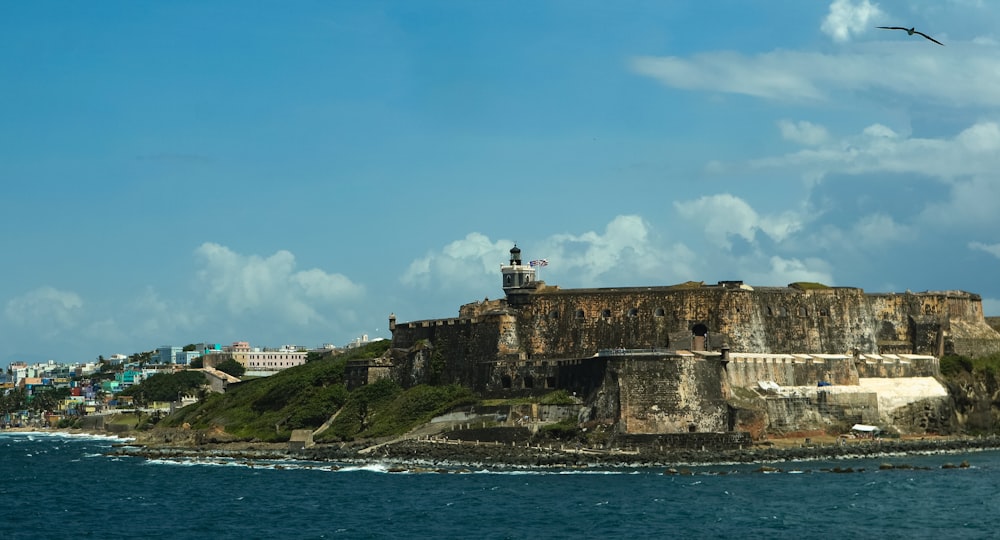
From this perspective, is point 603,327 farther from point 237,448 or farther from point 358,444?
point 237,448

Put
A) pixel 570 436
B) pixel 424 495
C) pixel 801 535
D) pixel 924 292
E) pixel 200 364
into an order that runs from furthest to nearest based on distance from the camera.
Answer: pixel 200 364, pixel 924 292, pixel 570 436, pixel 424 495, pixel 801 535

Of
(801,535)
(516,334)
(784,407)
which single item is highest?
(516,334)

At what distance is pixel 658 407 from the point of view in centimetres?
7200

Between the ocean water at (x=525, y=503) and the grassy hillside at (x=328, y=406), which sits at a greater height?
the grassy hillside at (x=328, y=406)

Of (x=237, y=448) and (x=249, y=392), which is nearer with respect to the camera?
(x=237, y=448)

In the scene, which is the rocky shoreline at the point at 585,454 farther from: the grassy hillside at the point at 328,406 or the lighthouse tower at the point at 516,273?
the lighthouse tower at the point at 516,273

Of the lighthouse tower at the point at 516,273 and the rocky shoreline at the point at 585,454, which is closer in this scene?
the rocky shoreline at the point at 585,454

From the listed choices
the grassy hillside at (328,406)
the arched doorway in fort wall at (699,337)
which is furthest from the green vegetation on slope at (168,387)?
the arched doorway in fort wall at (699,337)

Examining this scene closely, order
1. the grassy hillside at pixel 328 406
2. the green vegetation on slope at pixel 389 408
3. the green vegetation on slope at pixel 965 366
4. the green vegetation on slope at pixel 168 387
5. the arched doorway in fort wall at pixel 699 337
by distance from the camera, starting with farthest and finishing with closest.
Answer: the green vegetation on slope at pixel 168 387 → the green vegetation on slope at pixel 965 366 → the grassy hillside at pixel 328 406 → the green vegetation on slope at pixel 389 408 → the arched doorway in fort wall at pixel 699 337

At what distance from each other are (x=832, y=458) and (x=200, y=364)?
12996cm

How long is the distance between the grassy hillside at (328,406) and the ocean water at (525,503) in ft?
32.7

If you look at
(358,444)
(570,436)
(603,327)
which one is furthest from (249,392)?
(570,436)

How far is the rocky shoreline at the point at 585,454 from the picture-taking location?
69.0m

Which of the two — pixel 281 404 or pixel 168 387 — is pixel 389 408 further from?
pixel 168 387
